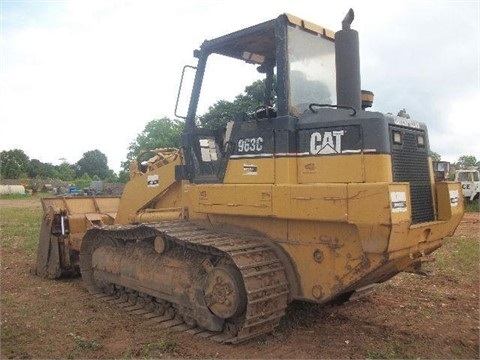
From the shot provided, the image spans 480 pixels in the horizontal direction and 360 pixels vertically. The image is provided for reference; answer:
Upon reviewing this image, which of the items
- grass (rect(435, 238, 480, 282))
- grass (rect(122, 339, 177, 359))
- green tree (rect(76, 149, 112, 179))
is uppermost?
green tree (rect(76, 149, 112, 179))

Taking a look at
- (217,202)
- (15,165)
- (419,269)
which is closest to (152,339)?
(217,202)

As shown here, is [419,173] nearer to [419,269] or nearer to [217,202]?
[419,269]

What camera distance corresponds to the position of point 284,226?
17.2 feet

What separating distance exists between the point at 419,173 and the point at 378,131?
3.10ft

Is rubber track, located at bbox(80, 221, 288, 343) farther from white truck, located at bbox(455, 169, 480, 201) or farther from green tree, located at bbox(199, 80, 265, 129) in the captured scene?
white truck, located at bbox(455, 169, 480, 201)

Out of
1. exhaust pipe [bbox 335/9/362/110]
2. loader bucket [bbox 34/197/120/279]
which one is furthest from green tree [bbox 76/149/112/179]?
exhaust pipe [bbox 335/9/362/110]

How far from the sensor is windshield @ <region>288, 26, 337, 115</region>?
5395 millimetres

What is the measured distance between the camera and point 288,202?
16.2 ft

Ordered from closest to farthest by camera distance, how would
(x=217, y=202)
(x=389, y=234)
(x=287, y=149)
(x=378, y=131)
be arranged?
(x=389, y=234), (x=378, y=131), (x=287, y=149), (x=217, y=202)

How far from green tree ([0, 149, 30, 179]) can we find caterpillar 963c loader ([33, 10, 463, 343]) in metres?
70.5

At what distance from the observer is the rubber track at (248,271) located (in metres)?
4.82

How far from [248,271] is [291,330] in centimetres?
118

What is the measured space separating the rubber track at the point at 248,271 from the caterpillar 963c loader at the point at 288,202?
0.7 inches

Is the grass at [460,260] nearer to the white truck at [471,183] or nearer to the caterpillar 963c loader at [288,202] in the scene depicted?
the caterpillar 963c loader at [288,202]
